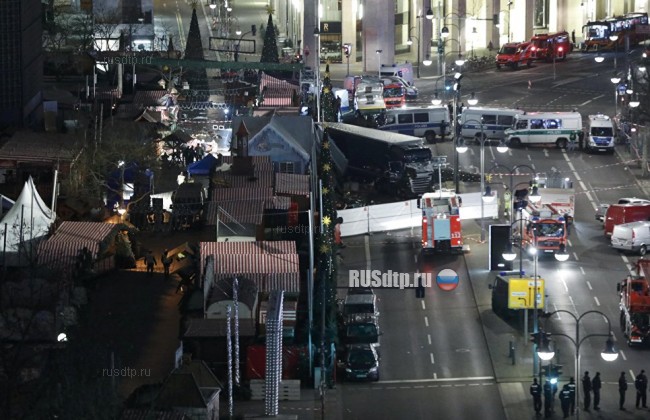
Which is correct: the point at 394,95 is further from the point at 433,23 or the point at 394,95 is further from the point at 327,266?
the point at 327,266

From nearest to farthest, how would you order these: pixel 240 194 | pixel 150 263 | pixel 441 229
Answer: pixel 150 263, pixel 441 229, pixel 240 194

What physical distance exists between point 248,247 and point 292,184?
26.7ft

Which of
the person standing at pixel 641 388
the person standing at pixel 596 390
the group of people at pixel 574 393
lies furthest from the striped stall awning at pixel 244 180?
the person standing at pixel 641 388

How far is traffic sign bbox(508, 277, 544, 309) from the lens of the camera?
50.1 meters

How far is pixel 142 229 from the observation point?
57.6 meters

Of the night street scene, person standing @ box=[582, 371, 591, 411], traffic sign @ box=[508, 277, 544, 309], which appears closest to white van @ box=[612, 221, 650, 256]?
the night street scene

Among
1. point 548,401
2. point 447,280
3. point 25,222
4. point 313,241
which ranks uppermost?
point 25,222

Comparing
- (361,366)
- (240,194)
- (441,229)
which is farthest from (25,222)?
(441,229)

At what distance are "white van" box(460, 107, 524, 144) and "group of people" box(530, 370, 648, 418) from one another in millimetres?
26817

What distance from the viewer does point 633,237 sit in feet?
187

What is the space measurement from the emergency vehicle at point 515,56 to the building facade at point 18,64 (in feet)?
86.9

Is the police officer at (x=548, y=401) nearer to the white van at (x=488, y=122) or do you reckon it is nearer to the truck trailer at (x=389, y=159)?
the truck trailer at (x=389, y=159)

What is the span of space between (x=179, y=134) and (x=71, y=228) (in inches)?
584

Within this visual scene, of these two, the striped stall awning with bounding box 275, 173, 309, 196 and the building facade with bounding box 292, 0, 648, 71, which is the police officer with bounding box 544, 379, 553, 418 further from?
the building facade with bounding box 292, 0, 648, 71
